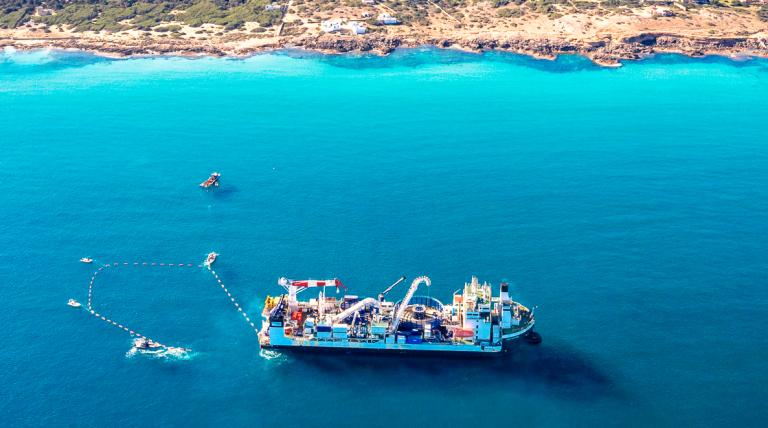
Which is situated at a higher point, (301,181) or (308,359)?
(301,181)

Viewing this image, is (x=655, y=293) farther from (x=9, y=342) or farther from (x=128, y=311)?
(x=9, y=342)

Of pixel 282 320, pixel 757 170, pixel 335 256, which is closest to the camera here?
pixel 282 320

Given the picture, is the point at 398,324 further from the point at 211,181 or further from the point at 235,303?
the point at 211,181

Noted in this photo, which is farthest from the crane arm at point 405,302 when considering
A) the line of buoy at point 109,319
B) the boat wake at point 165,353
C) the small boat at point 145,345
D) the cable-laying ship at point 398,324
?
the small boat at point 145,345

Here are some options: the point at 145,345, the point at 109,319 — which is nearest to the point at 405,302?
the point at 145,345

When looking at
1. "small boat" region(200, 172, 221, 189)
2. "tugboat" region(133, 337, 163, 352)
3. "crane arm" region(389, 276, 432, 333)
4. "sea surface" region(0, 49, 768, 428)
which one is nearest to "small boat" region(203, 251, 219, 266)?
"sea surface" region(0, 49, 768, 428)

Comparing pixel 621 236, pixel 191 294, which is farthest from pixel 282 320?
pixel 621 236

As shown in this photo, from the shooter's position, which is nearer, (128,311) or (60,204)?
(128,311)
